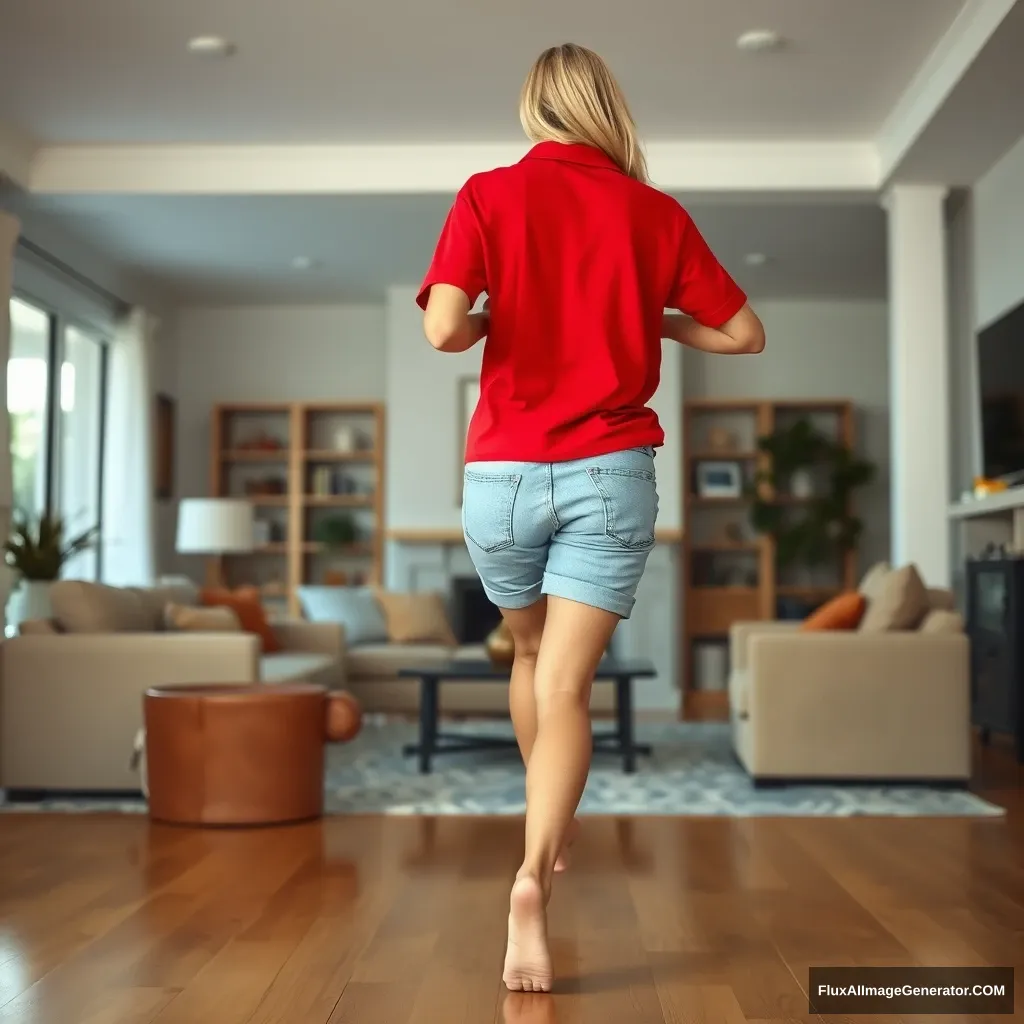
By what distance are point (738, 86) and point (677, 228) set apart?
391cm

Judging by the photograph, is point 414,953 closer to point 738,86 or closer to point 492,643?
point 492,643

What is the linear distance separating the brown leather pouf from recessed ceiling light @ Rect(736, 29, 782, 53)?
3087 millimetres

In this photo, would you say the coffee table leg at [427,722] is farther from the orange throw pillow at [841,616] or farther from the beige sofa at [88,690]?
the orange throw pillow at [841,616]

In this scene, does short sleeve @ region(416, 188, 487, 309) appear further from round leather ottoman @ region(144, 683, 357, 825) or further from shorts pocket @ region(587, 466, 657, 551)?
round leather ottoman @ region(144, 683, 357, 825)

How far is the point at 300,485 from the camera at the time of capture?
30.5 feet

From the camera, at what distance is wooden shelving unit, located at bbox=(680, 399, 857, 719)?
9188mm

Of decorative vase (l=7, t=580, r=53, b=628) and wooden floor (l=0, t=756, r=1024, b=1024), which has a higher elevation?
decorative vase (l=7, t=580, r=53, b=628)

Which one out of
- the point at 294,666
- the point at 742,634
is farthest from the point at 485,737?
the point at 742,634

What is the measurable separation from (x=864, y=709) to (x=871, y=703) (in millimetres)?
33

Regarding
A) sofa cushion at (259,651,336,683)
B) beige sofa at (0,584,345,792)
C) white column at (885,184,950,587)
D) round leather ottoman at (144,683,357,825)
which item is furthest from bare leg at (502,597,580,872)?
white column at (885,184,950,587)

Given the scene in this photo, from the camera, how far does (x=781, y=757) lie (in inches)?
184

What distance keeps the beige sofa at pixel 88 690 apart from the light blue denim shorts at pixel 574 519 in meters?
2.57

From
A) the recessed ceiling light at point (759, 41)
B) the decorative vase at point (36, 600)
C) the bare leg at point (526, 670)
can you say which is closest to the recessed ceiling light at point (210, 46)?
the recessed ceiling light at point (759, 41)

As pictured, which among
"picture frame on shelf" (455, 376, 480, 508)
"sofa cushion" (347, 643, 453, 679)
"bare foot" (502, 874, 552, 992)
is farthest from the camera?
"picture frame on shelf" (455, 376, 480, 508)
